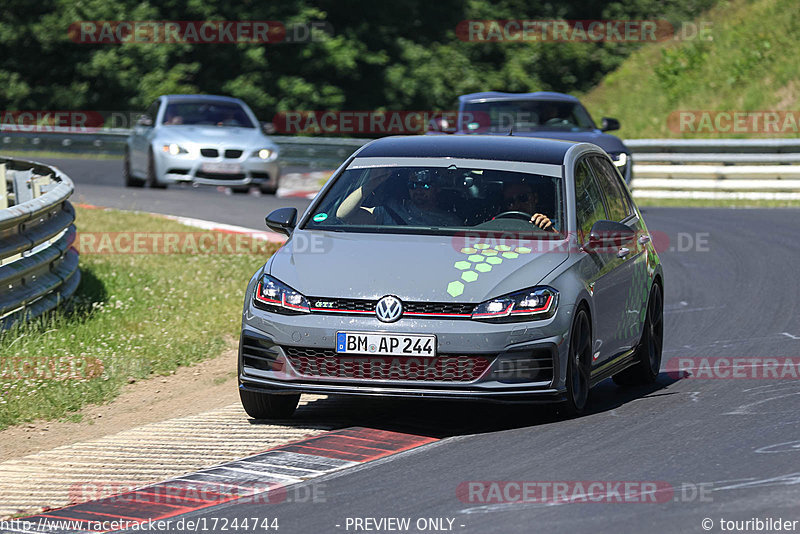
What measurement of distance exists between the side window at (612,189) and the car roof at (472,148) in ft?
1.26

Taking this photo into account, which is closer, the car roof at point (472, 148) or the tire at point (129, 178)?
the car roof at point (472, 148)

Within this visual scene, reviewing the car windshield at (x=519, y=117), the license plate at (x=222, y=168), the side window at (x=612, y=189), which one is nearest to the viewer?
the side window at (x=612, y=189)

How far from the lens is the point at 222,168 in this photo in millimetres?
22688

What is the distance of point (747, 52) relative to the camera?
105ft

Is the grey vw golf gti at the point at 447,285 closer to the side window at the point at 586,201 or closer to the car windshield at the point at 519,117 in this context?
the side window at the point at 586,201

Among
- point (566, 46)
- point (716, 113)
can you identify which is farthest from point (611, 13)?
point (716, 113)

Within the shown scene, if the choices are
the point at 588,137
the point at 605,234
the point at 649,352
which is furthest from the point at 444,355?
the point at 588,137

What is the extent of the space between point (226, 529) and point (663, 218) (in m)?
15.3

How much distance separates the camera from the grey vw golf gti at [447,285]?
7547 mm

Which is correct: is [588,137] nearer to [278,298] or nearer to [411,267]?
[411,267]

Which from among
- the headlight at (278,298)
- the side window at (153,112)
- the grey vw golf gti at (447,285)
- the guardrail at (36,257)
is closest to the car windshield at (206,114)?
the side window at (153,112)

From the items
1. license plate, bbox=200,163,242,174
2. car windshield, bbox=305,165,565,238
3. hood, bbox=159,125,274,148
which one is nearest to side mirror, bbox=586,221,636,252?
car windshield, bbox=305,165,565,238

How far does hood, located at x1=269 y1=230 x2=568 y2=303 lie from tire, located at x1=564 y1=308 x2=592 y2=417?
1.14 ft

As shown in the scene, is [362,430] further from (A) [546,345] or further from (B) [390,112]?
(B) [390,112]
